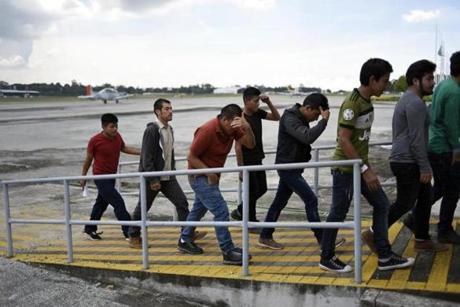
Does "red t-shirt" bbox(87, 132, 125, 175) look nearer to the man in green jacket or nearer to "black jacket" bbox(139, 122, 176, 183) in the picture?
"black jacket" bbox(139, 122, 176, 183)

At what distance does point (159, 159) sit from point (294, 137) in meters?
1.60

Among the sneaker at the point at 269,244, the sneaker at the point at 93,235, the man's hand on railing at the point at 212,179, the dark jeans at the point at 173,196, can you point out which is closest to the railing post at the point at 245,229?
the man's hand on railing at the point at 212,179

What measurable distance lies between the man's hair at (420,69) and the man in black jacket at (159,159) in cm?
238

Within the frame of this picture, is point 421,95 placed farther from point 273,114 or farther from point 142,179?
point 142,179

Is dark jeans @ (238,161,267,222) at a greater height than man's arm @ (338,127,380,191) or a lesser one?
lesser

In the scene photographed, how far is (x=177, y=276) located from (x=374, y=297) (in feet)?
5.66

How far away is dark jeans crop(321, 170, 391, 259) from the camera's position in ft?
13.3

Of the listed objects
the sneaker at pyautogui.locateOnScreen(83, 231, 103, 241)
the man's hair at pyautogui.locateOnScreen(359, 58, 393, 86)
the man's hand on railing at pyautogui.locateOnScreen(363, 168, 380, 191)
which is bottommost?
the sneaker at pyautogui.locateOnScreen(83, 231, 103, 241)

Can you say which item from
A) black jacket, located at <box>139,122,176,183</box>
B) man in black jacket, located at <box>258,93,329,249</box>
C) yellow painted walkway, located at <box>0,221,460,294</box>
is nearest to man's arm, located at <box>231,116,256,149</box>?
man in black jacket, located at <box>258,93,329,249</box>

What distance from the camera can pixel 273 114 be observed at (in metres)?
5.95

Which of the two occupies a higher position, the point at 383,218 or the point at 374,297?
the point at 383,218

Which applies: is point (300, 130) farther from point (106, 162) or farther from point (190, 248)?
point (106, 162)

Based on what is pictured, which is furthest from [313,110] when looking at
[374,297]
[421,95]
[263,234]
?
[374,297]

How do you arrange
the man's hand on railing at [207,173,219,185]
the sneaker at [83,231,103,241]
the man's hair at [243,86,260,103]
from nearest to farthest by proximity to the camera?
the man's hand on railing at [207,173,219,185], the man's hair at [243,86,260,103], the sneaker at [83,231,103,241]
